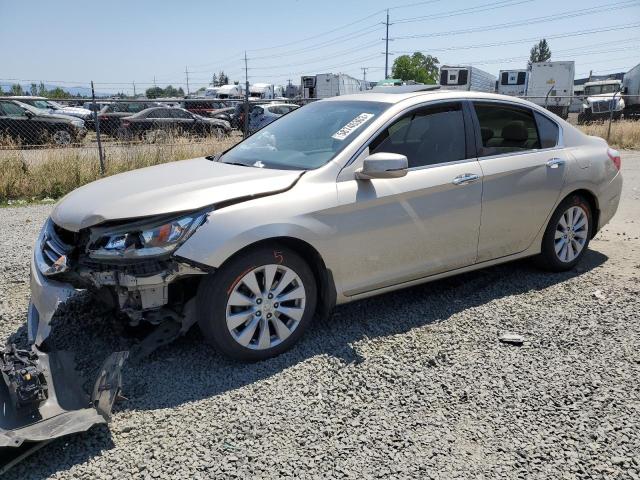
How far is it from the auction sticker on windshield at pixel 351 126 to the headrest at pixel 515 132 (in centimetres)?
134

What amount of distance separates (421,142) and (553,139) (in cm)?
154

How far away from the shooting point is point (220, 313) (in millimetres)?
3205

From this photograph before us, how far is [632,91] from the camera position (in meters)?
36.2

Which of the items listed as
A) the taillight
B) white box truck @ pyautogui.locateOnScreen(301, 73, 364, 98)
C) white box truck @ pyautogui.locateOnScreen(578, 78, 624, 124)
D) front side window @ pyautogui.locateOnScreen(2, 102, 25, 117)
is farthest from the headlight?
white box truck @ pyautogui.locateOnScreen(301, 73, 364, 98)

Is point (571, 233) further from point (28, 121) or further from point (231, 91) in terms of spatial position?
point (231, 91)

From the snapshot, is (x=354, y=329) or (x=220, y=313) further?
(x=354, y=329)

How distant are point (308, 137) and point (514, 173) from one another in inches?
67.6

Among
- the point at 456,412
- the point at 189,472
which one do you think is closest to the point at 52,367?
the point at 189,472

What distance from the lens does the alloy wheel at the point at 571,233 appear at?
496 centimetres

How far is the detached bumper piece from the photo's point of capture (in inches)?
97.0

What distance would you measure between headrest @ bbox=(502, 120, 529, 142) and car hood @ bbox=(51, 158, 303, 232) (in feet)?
6.62

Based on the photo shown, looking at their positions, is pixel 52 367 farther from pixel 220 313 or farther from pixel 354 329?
pixel 354 329

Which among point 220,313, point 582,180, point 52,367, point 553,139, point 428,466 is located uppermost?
point 553,139

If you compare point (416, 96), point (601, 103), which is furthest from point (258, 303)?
point (601, 103)
